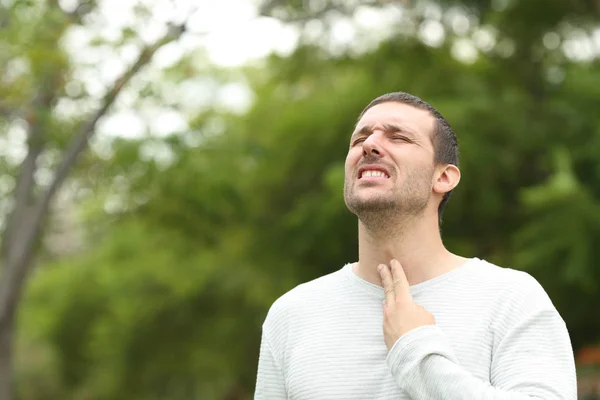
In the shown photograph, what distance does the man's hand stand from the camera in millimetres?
1909

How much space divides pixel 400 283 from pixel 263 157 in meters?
7.21

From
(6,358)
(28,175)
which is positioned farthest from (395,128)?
(6,358)

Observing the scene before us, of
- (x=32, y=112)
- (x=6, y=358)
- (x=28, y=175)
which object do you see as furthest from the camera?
(x=6, y=358)

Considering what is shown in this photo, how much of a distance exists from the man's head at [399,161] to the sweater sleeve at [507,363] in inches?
12.7

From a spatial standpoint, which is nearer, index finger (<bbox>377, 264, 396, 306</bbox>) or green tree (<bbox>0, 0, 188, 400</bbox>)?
index finger (<bbox>377, 264, 396, 306</bbox>)

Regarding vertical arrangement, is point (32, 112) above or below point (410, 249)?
above

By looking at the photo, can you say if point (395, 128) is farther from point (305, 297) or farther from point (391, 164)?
point (305, 297)

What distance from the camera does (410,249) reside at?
211 cm

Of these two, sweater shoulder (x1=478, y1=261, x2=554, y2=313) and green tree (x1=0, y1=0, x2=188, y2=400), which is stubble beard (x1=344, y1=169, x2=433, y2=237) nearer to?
sweater shoulder (x1=478, y1=261, x2=554, y2=313)

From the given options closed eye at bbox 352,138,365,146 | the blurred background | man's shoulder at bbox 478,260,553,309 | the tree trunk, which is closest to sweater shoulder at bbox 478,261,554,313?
man's shoulder at bbox 478,260,553,309

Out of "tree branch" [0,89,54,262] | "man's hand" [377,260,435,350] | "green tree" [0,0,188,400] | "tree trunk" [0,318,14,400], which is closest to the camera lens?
"man's hand" [377,260,435,350]

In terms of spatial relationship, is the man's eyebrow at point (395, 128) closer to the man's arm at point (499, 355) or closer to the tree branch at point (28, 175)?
the man's arm at point (499, 355)

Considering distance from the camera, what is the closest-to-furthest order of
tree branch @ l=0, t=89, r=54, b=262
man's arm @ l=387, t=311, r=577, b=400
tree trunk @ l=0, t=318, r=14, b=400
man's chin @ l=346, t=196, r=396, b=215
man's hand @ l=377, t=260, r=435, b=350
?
man's arm @ l=387, t=311, r=577, b=400, man's hand @ l=377, t=260, r=435, b=350, man's chin @ l=346, t=196, r=396, b=215, tree branch @ l=0, t=89, r=54, b=262, tree trunk @ l=0, t=318, r=14, b=400

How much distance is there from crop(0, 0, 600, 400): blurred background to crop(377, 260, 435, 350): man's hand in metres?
5.61
